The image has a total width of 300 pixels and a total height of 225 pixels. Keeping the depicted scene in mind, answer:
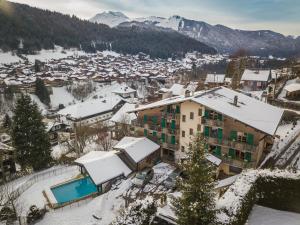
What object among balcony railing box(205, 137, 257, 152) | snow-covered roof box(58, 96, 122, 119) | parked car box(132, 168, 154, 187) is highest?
balcony railing box(205, 137, 257, 152)

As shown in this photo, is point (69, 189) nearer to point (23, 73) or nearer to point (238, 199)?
point (238, 199)

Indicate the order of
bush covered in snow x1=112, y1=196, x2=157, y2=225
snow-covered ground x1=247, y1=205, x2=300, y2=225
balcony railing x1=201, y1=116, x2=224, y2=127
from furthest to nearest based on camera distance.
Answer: balcony railing x1=201, y1=116, x2=224, y2=127, snow-covered ground x1=247, y1=205, x2=300, y2=225, bush covered in snow x1=112, y1=196, x2=157, y2=225

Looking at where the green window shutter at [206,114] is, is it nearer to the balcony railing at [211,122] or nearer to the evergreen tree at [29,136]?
the balcony railing at [211,122]

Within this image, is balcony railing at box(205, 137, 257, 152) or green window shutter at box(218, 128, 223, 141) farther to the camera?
green window shutter at box(218, 128, 223, 141)

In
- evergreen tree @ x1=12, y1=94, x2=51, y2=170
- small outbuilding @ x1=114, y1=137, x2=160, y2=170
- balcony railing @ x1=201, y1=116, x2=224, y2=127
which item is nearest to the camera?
balcony railing @ x1=201, y1=116, x2=224, y2=127

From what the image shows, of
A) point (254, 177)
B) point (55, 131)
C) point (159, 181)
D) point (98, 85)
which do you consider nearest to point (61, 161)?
point (159, 181)

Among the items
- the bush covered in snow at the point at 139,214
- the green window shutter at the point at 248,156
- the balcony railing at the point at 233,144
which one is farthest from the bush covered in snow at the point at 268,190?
the green window shutter at the point at 248,156

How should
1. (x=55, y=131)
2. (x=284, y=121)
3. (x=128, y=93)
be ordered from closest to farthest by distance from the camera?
(x=284, y=121)
(x=55, y=131)
(x=128, y=93)

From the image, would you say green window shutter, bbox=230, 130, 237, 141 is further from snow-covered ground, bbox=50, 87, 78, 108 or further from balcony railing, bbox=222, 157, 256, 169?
snow-covered ground, bbox=50, 87, 78, 108

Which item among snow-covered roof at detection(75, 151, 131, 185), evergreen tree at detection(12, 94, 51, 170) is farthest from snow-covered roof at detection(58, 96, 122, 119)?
snow-covered roof at detection(75, 151, 131, 185)
